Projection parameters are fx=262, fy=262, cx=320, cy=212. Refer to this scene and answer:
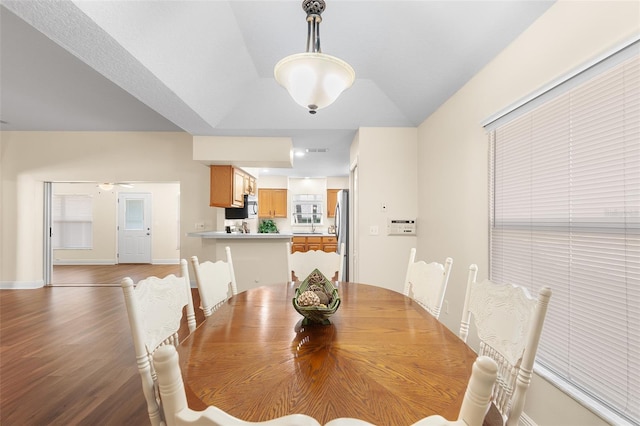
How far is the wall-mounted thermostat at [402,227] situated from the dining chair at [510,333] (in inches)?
75.4

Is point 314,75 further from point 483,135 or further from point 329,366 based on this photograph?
point 483,135

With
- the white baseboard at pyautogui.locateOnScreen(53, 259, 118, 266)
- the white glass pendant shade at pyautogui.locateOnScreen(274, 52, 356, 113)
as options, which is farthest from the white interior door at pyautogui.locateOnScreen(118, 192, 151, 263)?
the white glass pendant shade at pyautogui.locateOnScreen(274, 52, 356, 113)

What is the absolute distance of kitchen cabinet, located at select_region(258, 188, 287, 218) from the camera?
6.57 m

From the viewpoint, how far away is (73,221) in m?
6.99

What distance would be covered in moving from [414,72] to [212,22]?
1.65 m

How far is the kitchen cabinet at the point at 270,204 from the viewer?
6.57 m

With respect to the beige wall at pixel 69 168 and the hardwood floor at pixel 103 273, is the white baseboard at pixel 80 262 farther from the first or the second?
the beige wall at pixel 69 168

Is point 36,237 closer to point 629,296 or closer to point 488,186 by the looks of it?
point 488,186

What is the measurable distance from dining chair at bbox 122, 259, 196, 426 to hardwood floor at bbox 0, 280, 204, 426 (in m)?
1.01

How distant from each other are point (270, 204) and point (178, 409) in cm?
631

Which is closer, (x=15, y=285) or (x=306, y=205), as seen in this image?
(x=15, y=285)

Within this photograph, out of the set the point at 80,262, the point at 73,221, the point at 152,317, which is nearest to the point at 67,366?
the point at 152,317

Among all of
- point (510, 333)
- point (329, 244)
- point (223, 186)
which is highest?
point (223, 186)

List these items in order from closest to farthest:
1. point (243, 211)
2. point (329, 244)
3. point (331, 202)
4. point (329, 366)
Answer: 1. point (329, 366)
2. point (243, 211)
3. point (329, 244)
4. point (331, 202)
